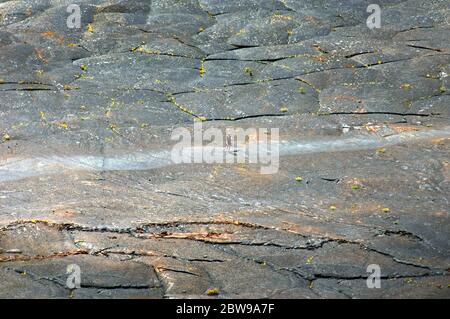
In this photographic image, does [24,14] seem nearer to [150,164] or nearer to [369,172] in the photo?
[150,164]

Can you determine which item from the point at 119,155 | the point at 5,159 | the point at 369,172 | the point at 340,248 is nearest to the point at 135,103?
the point at 119,155

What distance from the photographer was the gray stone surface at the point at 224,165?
643 cm

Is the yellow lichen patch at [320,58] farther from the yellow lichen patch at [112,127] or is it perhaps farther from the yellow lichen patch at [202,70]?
the yellow lichen patch at [112,127]

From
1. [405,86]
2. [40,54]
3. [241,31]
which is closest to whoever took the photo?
[405,86]

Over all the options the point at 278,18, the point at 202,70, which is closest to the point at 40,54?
the point at 202,70

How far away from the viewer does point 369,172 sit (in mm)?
8219

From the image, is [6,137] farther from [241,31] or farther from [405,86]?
[405,86]

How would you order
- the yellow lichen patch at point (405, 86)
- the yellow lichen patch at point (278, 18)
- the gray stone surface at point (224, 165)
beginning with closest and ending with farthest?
the gray stone surface at point (224, 165) → the yellow lichen patch at point (405, 86) → the yellow lichen patch at point (278, 18)

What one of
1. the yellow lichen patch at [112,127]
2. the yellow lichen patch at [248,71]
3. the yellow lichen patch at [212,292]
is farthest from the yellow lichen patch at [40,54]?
the yellow lichen patch at [212,292]

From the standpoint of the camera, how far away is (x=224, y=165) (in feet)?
27.7

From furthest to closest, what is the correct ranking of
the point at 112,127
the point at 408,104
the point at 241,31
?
the point at 241,31 < the point at 408,104 < the point at 112,127

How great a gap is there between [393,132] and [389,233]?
247 centimetres

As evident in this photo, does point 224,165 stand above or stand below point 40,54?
below

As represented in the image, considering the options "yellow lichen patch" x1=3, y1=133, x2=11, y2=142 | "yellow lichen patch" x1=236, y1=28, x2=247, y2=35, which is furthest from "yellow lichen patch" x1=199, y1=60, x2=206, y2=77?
"yellow lichen patch" x1=3, y1=133, x2=11, y2=142
